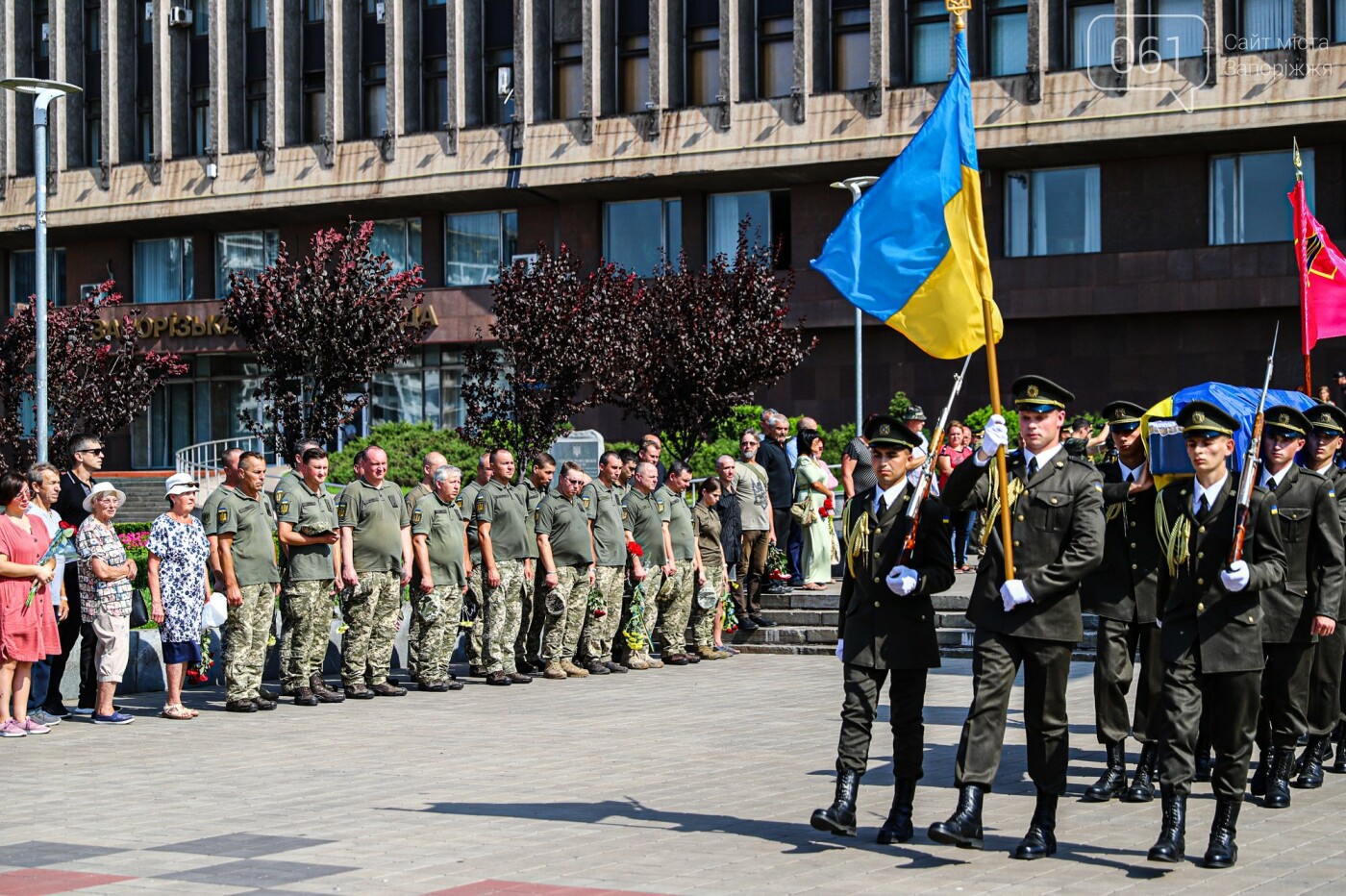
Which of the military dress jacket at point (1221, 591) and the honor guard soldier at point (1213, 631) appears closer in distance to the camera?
the honor guard soldier at point (1213, 631)

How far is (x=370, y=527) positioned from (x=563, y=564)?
2.34m

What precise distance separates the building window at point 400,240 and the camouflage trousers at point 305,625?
1147 inches

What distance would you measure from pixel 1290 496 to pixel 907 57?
1116 inches

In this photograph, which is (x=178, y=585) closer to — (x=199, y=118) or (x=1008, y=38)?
(x=1008, y=38)

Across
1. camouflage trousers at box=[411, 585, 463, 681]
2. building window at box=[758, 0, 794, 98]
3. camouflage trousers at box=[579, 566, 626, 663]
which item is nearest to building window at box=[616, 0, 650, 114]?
building window at box=[758, 0, 794, 98]

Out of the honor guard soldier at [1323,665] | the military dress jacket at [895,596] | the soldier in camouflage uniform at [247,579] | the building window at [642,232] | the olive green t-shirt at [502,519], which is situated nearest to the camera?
the military dress jacket at [895,596]

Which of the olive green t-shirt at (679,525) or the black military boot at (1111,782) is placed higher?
the olive green t-shirt at (679,525)

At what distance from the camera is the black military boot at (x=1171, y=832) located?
795 cm

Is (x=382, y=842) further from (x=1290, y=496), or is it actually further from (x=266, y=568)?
(x=266, y=568)

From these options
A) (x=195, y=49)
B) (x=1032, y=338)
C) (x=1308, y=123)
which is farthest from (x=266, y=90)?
(x=1308, y=123)

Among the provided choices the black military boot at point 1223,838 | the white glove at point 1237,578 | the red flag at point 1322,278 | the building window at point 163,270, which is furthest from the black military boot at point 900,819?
the building window at point 163,270

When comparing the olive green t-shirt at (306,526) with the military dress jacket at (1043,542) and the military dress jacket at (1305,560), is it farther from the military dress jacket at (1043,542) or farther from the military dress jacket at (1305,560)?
the military dress jacket at (1305,560)

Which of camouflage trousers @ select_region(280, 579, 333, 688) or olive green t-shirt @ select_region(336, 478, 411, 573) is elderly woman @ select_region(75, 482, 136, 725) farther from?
olive green t-shirt @ select_region(336, 478, 411, 573)

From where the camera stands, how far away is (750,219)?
1531 inches
